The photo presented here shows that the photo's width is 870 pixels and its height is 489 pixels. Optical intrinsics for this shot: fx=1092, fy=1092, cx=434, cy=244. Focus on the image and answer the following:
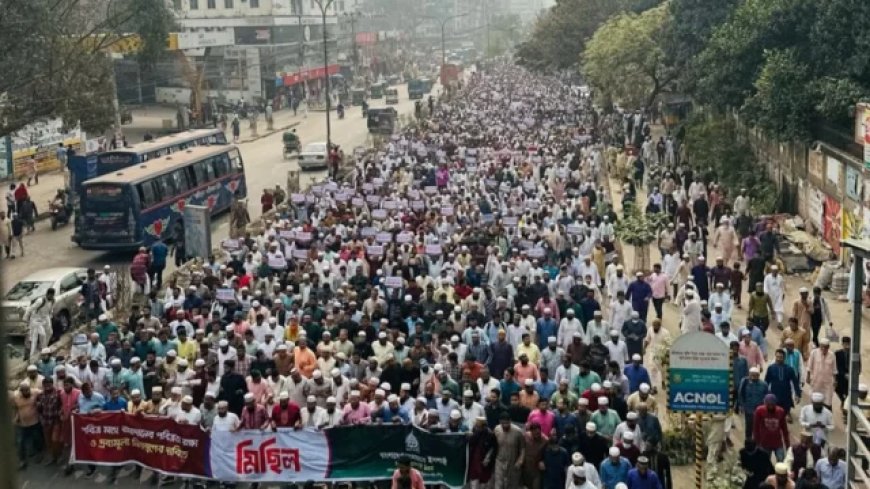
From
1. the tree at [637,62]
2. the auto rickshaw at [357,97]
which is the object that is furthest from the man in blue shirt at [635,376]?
the auto rickshaw at [357,97]

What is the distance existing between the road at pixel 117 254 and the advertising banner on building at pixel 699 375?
18.9 ft

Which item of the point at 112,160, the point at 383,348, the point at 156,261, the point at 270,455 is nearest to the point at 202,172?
the point at 112,160

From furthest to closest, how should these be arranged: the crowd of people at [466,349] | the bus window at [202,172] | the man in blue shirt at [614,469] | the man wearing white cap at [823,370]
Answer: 1. the bus window at [202,172]
2. the man wearing white cap at [823,370]
3. the crowd of people at [466,349]
4. the man in blue shirt at [614,469]

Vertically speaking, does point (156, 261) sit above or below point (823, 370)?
above

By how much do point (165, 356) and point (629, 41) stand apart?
32.2 metres

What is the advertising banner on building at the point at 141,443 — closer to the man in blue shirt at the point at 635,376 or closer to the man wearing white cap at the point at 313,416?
the man wearing white cap at the point at 313,416

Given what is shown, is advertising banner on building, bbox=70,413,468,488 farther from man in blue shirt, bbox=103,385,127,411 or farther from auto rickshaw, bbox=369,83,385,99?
auto rickshaw, bbox=369,83,385,99

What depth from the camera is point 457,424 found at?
1089 cm

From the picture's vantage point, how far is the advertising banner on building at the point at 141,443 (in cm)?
1130

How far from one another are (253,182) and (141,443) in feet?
93.1

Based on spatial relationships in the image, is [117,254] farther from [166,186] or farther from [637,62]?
[637,62]

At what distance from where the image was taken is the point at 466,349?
43.1ft

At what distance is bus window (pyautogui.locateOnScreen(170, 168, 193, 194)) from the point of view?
2620cm

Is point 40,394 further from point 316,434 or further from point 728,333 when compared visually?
point 728,333
